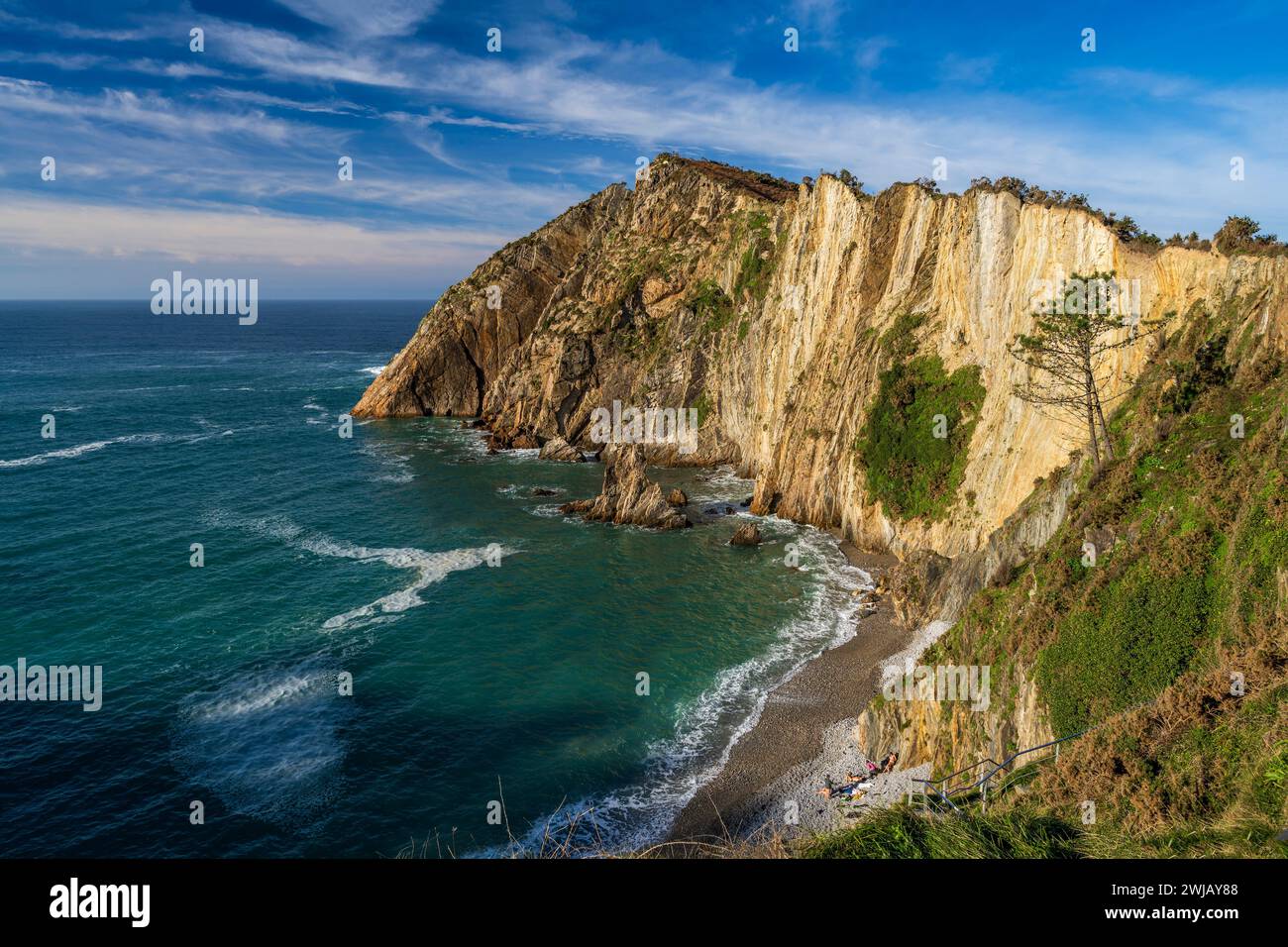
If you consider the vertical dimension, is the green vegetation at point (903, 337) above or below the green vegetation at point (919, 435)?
above

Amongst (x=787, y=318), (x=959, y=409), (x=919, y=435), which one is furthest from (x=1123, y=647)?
(x=787, y=318)

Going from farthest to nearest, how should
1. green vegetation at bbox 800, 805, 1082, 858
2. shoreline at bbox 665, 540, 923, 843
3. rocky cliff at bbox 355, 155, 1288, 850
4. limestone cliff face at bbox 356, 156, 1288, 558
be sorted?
limestone cliff face at bbox 356, 156, 1288, 558, shoreline at bbox 665, 540, 923, 843, rocky cliff at bbox 355, 155, 1288, 850, green vegetation at bbox 800, 805, 1082, 858

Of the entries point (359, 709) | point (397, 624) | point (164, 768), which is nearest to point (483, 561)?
point (397, 624)

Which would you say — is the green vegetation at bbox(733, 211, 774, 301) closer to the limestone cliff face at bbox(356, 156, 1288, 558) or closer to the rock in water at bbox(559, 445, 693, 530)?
the limestone cliff face at bbox(356, 156, 1288, 558)

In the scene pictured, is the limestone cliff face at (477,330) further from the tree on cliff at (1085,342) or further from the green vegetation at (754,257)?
the tree on cliff at (1085,342)

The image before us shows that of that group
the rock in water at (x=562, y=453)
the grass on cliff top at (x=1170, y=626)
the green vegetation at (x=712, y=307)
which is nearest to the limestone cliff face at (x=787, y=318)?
the green vegetation at (x=712, y=307)

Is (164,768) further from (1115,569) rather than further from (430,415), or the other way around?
(430,415)

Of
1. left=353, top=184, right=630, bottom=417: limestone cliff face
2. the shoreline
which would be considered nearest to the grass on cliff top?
the shoreline

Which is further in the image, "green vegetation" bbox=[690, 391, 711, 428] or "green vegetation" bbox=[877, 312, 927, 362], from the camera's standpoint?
"green vegetation" bbox=[690, 391, 711, 428]
